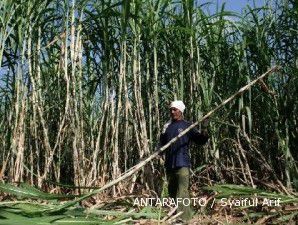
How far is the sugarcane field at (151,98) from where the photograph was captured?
11.0 ft

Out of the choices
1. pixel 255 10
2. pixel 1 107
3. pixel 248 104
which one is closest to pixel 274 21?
pixel 255 10

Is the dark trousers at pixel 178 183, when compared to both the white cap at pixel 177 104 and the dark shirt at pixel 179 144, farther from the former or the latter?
the white cap at pixel 177 104

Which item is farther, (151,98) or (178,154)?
(151,98)

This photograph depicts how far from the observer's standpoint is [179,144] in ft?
10.6

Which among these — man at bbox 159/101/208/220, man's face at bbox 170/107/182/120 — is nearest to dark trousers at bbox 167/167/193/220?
man at bbox 159/101/208/220

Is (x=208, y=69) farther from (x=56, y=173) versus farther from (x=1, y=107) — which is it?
(x=1, y=107)

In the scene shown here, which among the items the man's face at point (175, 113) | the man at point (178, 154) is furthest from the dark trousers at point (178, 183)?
the man's face at point (175, 113)

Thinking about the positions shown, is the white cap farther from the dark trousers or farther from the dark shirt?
the dark trousers

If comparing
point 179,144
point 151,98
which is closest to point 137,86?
point 151,98

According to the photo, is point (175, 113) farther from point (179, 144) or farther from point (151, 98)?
point (151, 98)

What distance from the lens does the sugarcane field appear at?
11.0 ft

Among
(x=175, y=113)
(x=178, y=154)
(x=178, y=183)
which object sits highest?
(x=175, y=113)

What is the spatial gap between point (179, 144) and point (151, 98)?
0.75 metres

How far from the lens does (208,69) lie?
4.14 metres
